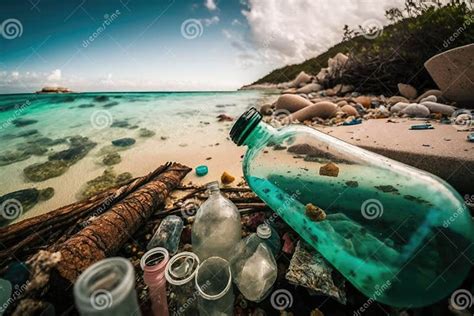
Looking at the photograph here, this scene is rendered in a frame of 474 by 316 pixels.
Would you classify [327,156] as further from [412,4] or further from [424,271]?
[412,4]

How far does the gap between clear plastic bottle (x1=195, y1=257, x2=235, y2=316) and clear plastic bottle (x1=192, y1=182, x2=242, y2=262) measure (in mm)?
239

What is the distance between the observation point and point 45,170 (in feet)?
12.1

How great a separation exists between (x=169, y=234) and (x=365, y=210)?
1.47 metres

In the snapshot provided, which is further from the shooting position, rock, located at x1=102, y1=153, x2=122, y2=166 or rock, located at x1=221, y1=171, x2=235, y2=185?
rock, located at x1=102, y1=153, x2=122, y2=166

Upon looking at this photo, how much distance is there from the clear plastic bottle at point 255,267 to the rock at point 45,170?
144 inches

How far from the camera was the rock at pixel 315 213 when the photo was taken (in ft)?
4.82

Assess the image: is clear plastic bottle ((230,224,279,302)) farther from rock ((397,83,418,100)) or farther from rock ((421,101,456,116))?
rock ((397,83,418,100))
